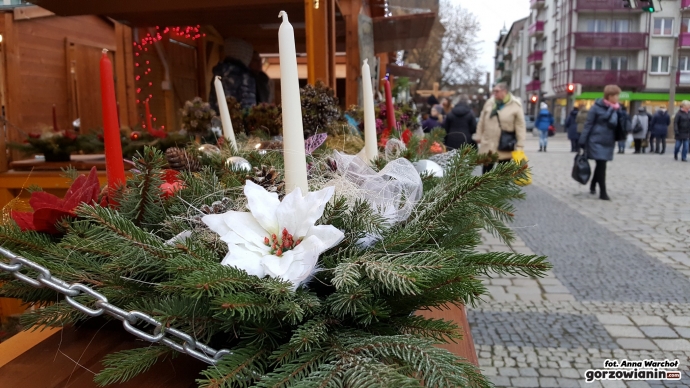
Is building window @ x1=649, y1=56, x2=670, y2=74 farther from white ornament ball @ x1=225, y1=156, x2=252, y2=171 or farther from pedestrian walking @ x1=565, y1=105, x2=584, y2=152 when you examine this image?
white ornament ball @ x1=225, y1=156, x2=252, y2=171

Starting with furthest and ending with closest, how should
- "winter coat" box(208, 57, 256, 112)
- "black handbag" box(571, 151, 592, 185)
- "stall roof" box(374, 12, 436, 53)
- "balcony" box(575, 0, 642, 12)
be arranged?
"balcony" box(575, 0, 642, 12), "black handbag" box(571, 151, 592, 185), "stall roof" box(374, 12, 436, 53), "winter coat" box(208, 57, 256, 112)

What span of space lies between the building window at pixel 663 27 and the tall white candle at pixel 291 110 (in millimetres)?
47100

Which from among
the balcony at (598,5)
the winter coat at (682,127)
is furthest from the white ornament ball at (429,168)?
the balcony at (598,5)

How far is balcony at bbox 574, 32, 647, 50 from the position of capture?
42.2 m

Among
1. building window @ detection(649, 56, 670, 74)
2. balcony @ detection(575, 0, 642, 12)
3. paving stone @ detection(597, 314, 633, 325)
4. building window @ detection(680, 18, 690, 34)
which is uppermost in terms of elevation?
balcony @ detection(575, 0, 642, 12)

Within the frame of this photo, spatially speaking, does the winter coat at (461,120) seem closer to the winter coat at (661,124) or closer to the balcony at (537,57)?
the winter coat at (661,124)

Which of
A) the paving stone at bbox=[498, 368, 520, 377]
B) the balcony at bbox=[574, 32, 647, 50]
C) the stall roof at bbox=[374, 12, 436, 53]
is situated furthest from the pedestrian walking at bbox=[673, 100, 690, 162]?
the balcony at bbox=[574, 32, 647, 50]

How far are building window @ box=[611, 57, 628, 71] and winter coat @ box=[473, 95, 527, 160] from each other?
41.7 metres

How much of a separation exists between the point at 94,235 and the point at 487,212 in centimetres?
86

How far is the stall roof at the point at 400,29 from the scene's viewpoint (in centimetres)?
553

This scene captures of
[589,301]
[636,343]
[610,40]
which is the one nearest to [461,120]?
[589,301]

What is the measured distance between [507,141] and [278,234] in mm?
7552

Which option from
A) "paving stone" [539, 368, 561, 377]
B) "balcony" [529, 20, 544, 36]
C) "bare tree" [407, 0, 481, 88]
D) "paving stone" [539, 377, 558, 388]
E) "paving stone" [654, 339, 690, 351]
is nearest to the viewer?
"paving stone" [539, 377, 558, 388]

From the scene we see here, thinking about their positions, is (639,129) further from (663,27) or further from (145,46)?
(663,27)
